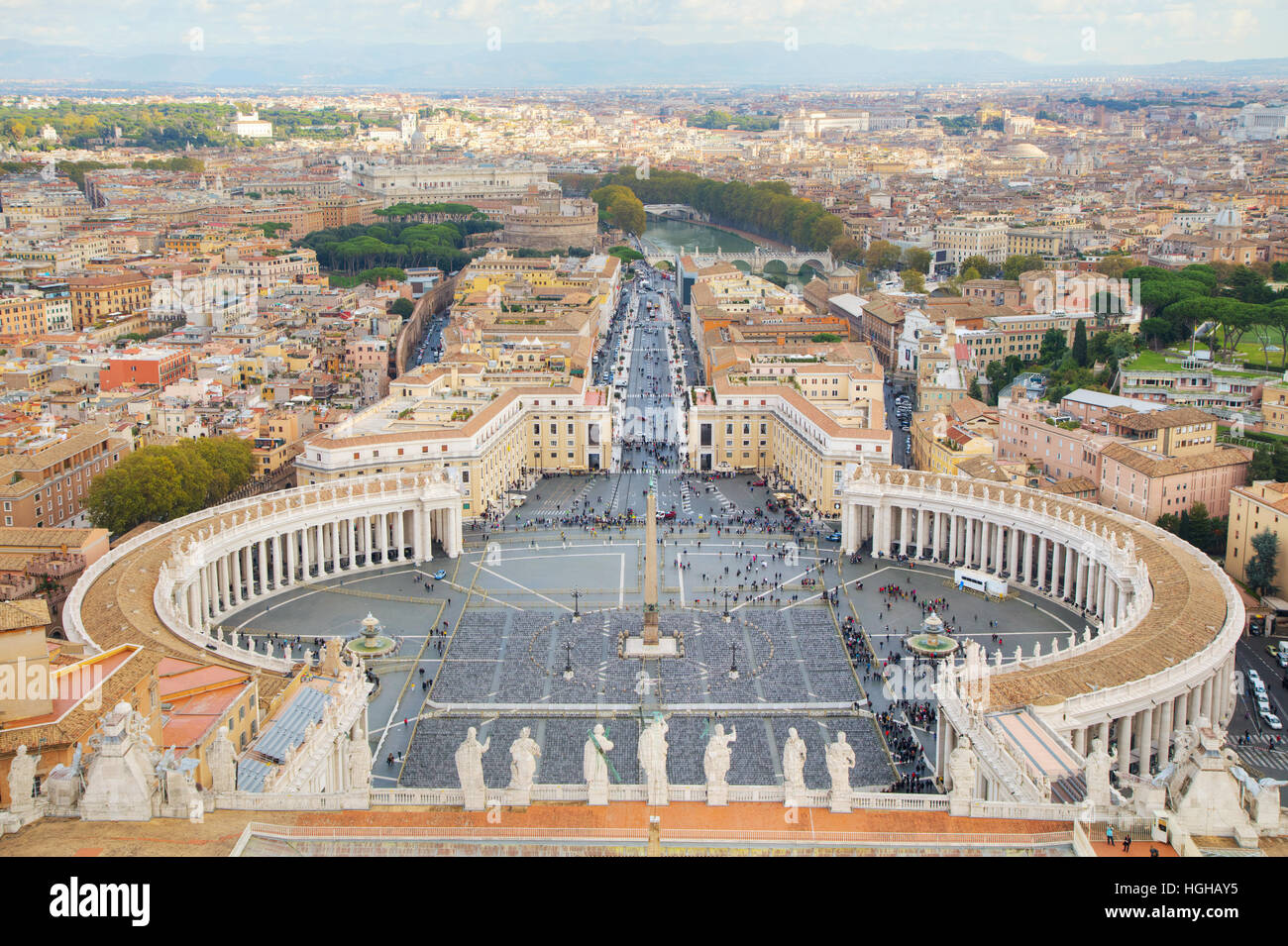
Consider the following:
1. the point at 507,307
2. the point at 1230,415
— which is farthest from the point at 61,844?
the point at 507,307

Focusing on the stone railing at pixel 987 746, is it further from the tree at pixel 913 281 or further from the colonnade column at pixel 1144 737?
the tree at pixel 913 281

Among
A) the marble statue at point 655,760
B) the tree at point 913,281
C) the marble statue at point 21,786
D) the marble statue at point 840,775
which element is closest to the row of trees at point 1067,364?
the tree at point 913,281

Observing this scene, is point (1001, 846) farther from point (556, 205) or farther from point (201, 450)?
point (556, 205)

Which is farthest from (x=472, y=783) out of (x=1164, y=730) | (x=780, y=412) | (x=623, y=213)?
(x=623, y=213)

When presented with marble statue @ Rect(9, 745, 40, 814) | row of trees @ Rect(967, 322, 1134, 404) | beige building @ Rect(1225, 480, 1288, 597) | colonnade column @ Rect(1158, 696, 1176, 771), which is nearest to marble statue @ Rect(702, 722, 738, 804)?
marble statue @ Rect(9, 745, 40, 814)

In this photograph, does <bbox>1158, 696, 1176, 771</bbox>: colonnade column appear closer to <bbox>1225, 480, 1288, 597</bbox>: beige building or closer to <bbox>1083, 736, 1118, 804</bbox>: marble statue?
<bbox>1083, 736, 1118, 804</bbox>: marble statue
